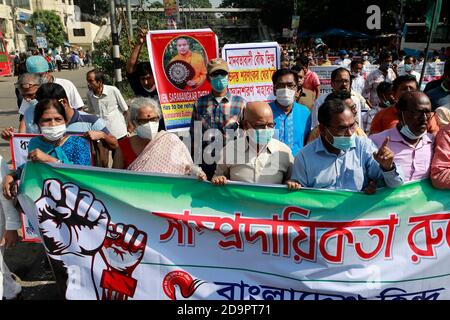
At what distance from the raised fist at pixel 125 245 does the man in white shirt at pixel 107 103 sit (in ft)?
8.11

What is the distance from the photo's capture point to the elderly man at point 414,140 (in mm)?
2775

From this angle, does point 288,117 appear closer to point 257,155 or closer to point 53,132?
point 257,155

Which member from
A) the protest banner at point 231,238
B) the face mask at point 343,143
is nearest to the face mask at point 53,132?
the protest banner at point 231,238

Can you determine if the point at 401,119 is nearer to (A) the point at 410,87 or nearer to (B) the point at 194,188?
(A) the point at 410,87

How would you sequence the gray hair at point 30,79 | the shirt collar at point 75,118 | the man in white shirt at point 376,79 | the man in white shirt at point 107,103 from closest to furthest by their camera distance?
the shirt collar at point 75,118 → the gray hair at point 30,79 → the man in white shirt at point 107,103 → the man in white shirt at point 376,79

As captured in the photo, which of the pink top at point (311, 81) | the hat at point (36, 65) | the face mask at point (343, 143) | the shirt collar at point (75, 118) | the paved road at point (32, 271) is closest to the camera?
the face mask at point (343, 143)

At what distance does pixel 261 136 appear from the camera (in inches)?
110

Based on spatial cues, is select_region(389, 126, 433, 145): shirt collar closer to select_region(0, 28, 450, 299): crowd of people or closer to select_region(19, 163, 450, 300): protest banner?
select_region(0, 28, 450, 299): crowd of people

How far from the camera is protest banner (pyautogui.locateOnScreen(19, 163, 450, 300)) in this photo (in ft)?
8.90

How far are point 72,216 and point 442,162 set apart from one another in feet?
8.14

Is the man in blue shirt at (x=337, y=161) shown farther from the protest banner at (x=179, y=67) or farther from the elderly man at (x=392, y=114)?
the protest banner at (x=179, y=67)

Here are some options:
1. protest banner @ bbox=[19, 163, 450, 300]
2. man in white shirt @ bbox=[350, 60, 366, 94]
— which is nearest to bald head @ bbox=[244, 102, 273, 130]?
protest banner @ bbox=[19, 163, 450, 300]

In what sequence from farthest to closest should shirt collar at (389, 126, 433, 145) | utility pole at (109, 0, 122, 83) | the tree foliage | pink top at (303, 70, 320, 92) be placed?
the tree foliage
utility pole at (109, 0, 122, 83)
pink top at (303, 70, 320, 92)
shirt collar at (389, 126, 433, 145)

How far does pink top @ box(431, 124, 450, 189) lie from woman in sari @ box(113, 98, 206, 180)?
1.55 meters
